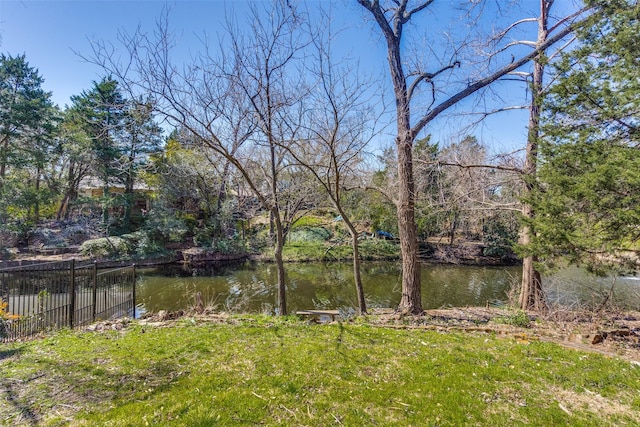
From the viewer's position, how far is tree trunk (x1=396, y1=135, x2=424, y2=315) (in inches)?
251

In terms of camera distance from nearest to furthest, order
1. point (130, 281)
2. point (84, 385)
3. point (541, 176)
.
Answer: point (84, 385), point (541, 176), point (130, 281)

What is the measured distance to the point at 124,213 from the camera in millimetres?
18109

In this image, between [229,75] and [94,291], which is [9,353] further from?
[229,75]

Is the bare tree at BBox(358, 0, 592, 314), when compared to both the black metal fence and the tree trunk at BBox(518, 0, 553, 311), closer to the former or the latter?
the tree trunk at BBox(518, 0, 553, 311)

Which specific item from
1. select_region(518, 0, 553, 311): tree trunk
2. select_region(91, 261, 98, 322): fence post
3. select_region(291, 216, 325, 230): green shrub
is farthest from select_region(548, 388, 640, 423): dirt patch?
select_region(291, 216, 325, 230): green shrub

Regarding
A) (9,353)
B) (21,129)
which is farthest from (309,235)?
(9,353)

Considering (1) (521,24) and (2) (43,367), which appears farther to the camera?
(1) (521,24)

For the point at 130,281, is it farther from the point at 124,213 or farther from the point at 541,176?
the point at 124,213

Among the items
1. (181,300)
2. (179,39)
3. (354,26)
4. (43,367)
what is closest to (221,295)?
(181,300)

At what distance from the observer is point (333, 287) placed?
12.8m

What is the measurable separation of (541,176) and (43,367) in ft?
23.4

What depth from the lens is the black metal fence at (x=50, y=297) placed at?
5.04 meters

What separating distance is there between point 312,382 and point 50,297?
543cm

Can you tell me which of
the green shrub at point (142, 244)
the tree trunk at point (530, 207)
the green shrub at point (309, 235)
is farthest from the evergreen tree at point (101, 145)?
the tree trunk at point (530, 207)
